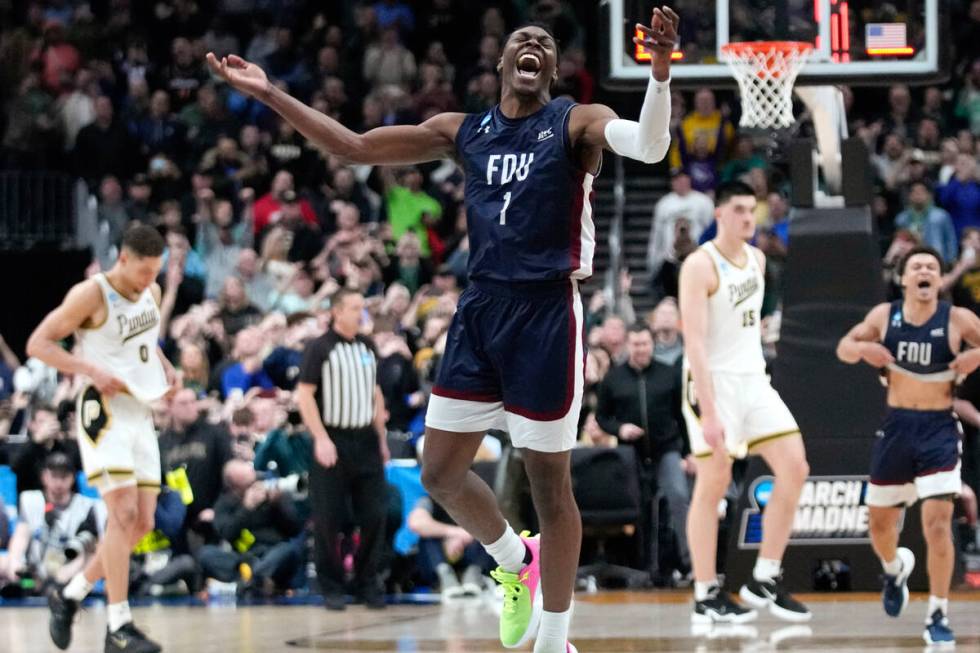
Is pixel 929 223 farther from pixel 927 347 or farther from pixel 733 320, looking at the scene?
pixel 927 347

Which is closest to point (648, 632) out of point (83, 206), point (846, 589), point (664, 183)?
point (846, 589)

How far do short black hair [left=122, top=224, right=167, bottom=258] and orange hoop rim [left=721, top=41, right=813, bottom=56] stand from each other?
4.39 meters

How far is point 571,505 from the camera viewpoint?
275 inches

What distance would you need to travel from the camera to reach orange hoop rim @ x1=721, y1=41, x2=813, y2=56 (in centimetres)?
1190

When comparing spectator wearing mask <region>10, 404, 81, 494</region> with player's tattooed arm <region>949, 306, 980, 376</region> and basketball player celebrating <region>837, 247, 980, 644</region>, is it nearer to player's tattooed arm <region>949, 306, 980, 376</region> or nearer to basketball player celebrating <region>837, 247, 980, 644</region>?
basketball player celebrating <region>837, 247, 980, 644</region>

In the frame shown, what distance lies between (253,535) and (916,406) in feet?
18.0

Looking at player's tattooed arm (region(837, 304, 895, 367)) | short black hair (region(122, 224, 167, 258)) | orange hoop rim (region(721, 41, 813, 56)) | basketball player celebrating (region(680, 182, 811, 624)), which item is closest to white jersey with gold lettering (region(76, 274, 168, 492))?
short black hair (region(122, 224, 167, 258))

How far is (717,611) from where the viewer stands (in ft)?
33.1

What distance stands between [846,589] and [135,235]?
5527 mm

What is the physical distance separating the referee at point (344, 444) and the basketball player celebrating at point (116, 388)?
2.60m

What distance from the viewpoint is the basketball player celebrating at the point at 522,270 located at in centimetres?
676

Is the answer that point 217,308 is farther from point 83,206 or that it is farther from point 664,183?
point 664,183

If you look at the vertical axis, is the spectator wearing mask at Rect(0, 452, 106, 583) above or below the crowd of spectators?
below

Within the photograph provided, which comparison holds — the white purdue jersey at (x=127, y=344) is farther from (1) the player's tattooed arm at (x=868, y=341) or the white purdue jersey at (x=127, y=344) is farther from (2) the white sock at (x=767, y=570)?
(1) the player's tattooed arm at (x=868, y=341)
